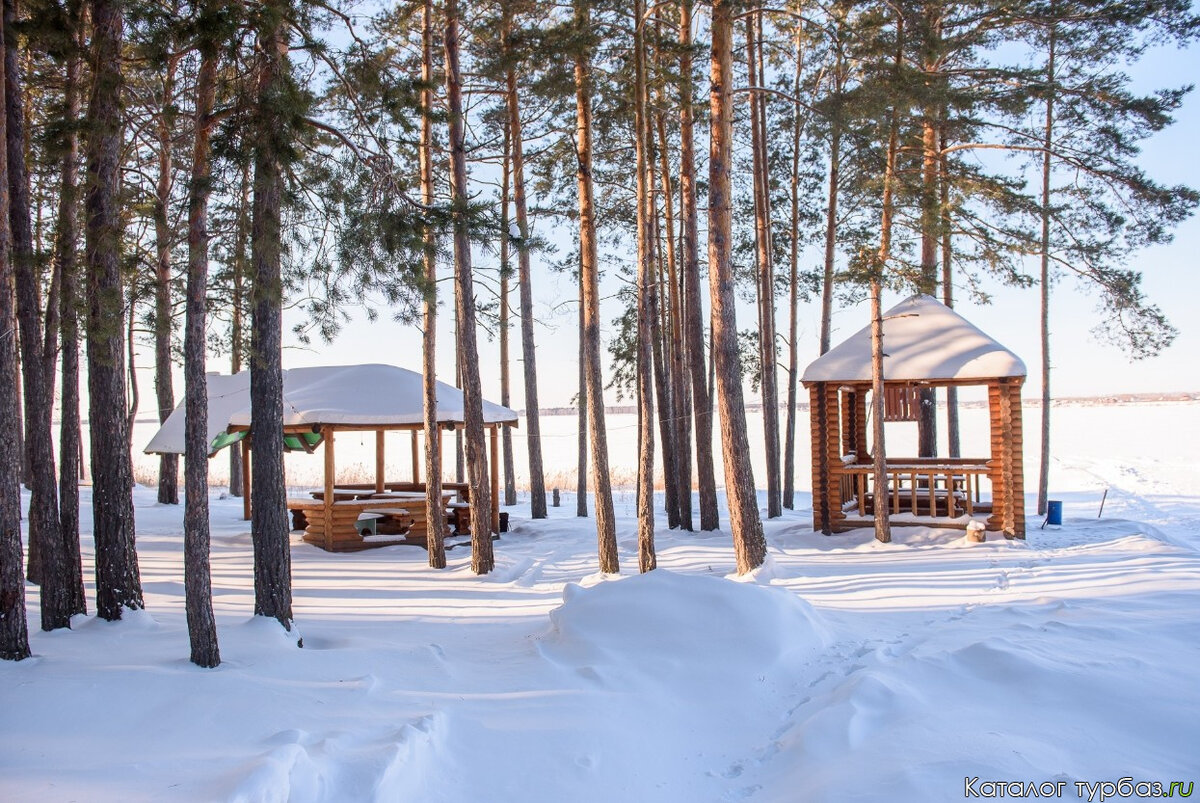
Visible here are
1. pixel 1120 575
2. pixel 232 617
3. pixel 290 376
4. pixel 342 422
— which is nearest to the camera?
pixel 232 617

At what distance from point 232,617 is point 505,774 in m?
3.99

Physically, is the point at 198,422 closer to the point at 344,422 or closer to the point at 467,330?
the point at 467,330

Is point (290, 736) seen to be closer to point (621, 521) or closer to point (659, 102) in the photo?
point (659, 102)

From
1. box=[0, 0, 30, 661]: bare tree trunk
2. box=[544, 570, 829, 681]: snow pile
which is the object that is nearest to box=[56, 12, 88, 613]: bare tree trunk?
box=[0, 0, 30, 661]: bare tree trunk

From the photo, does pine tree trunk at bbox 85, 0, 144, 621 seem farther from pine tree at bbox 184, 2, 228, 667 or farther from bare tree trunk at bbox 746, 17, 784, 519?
bare tree trunk at bbox 746, 17, 784, 519

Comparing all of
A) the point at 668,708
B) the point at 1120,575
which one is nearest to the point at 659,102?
the point at 1120,575

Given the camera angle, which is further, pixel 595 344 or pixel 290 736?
pixel 595 344

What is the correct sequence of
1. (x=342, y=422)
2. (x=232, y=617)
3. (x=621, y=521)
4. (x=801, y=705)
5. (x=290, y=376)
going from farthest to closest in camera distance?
(x=621, y=521), (x=290, y=376), (x=342, y=422), (x=232, y=617), (x=801, y=705)

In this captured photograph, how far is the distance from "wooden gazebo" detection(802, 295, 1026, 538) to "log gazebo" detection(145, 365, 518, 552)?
18.3 ft

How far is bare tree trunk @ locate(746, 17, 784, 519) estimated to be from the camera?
1552cm

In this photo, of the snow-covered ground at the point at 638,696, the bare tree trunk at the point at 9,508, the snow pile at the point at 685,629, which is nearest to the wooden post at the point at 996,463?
the snow-covered ground at the point at 638,696

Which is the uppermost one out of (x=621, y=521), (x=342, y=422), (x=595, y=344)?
(x=595, y=344)

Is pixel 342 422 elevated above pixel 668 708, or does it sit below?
above

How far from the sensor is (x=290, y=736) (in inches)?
156
